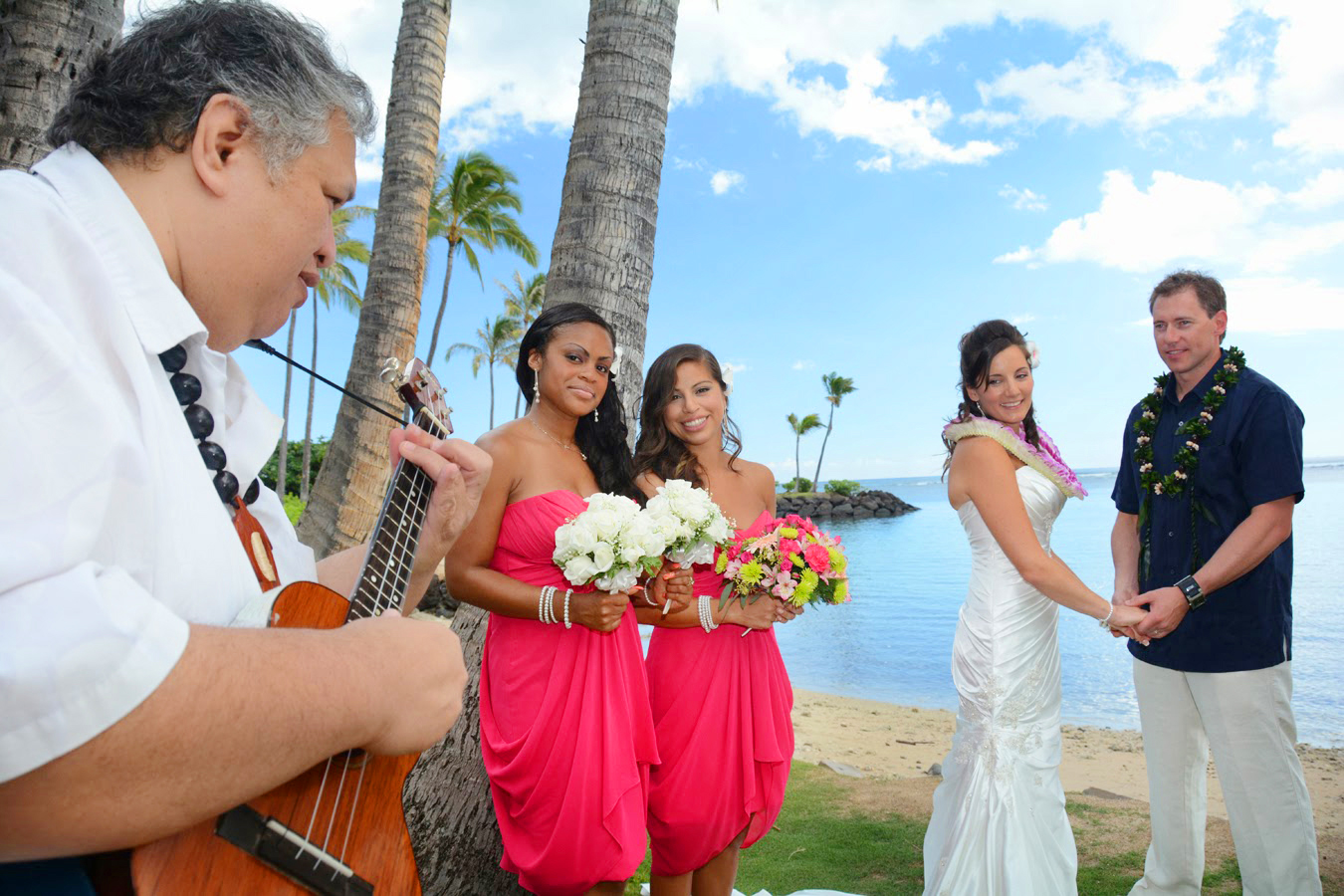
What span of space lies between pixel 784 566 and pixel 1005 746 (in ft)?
5.92

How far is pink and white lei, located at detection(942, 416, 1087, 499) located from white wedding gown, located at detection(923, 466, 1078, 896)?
0.06 metres

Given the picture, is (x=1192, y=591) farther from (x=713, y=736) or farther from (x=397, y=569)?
(x=397, y=569)

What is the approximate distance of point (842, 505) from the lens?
224 ft

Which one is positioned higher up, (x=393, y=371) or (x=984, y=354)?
(x=984, y=354)

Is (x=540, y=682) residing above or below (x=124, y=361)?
below

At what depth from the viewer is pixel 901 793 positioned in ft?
22.1

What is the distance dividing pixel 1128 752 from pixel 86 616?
1124cm

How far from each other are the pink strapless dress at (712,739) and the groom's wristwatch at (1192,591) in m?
2.30

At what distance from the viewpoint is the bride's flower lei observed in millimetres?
4840

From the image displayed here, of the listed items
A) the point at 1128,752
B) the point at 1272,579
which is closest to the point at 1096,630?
the point at 1128,752

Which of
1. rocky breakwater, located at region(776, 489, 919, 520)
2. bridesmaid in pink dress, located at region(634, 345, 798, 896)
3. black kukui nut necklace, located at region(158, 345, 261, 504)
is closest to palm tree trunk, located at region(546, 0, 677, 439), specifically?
bridesmaid in pink dress, located at region(634, 345, 798, 896)

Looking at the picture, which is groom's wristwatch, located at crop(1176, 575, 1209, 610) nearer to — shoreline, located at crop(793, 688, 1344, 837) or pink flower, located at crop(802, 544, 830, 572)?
pink flower, located at crop(802, 544, 830, 572)

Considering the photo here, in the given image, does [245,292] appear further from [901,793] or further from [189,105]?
[901,793]

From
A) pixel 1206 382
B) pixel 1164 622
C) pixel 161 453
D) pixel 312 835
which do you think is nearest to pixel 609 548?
pixel 312 835
